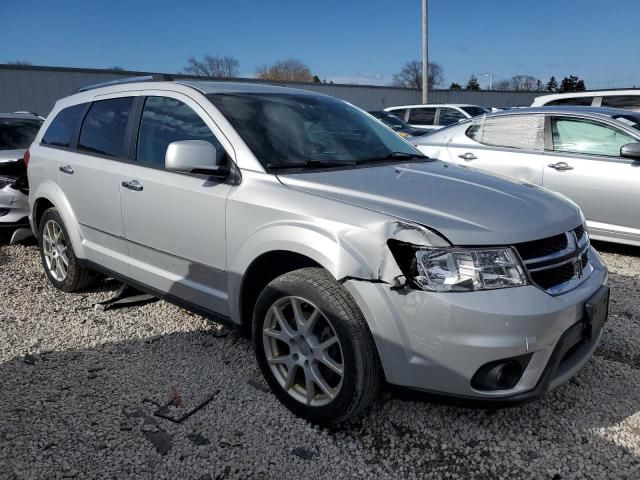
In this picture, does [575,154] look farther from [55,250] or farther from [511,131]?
[55,250]

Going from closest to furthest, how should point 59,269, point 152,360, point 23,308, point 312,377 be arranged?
point 312,377 → point 152,360 → point 23,308 → point 59,269

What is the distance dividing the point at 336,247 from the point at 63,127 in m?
3.22

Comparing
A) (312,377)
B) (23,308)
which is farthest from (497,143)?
(23,308)

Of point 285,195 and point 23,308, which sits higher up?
point 285,195

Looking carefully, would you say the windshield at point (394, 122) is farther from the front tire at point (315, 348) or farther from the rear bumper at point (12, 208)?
the front tire at point (315, 348)

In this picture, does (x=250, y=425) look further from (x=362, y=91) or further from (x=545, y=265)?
(x=362, y=91)

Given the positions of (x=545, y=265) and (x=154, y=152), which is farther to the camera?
(x=154, y=152)

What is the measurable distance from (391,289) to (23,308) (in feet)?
11.2

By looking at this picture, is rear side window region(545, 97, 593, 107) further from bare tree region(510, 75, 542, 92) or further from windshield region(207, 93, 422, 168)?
bare tree region(510, 75, 542, 92)

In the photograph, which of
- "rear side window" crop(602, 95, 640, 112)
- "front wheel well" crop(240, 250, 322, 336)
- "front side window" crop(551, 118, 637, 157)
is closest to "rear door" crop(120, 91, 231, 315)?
"front wheel well" crop(240, 250, 322, 336)

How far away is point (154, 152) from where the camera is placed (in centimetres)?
336

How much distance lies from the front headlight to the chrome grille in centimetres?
11

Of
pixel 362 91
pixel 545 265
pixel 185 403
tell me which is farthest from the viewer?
pixel 362 91

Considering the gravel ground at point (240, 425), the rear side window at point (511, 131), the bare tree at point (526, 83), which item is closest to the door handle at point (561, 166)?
the rear side window at point (511, 131)
